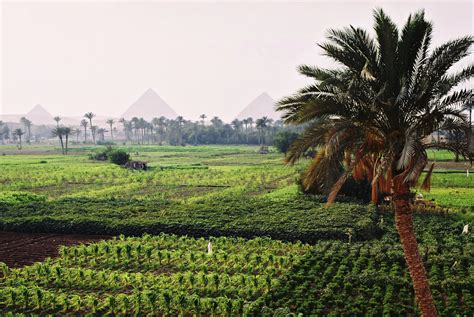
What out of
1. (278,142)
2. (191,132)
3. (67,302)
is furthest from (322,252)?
(191,132)

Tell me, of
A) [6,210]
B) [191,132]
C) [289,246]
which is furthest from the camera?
[191,132]

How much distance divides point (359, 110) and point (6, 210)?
25380mm

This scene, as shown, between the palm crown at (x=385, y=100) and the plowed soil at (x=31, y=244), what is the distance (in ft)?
45.3

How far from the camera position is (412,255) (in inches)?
430

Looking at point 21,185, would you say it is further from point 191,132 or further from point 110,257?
point 191,132

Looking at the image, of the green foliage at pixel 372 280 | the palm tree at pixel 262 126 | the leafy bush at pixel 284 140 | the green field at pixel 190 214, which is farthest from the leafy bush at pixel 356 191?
the palm tree at pixel 262 126

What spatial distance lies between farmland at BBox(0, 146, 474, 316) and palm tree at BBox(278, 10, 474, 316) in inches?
151

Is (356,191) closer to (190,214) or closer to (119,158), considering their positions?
(190,214)

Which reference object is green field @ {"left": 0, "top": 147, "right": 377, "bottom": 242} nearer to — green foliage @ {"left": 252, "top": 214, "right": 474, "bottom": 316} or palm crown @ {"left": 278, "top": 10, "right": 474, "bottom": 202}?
green foliage @ {"left": 252, "top": 214, "right": 474, "bottom": 316}

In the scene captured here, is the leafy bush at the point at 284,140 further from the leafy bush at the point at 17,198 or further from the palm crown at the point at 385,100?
the palm crown at the point at 385,100

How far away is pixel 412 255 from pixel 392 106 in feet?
11.0

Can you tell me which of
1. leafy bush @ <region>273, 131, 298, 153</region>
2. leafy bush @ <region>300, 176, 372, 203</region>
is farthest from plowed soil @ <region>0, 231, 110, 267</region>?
leafy bush @ <region>273, 131, 298, 153</region>

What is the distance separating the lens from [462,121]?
1040 cm

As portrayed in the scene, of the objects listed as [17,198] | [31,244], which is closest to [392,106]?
[31,244]
